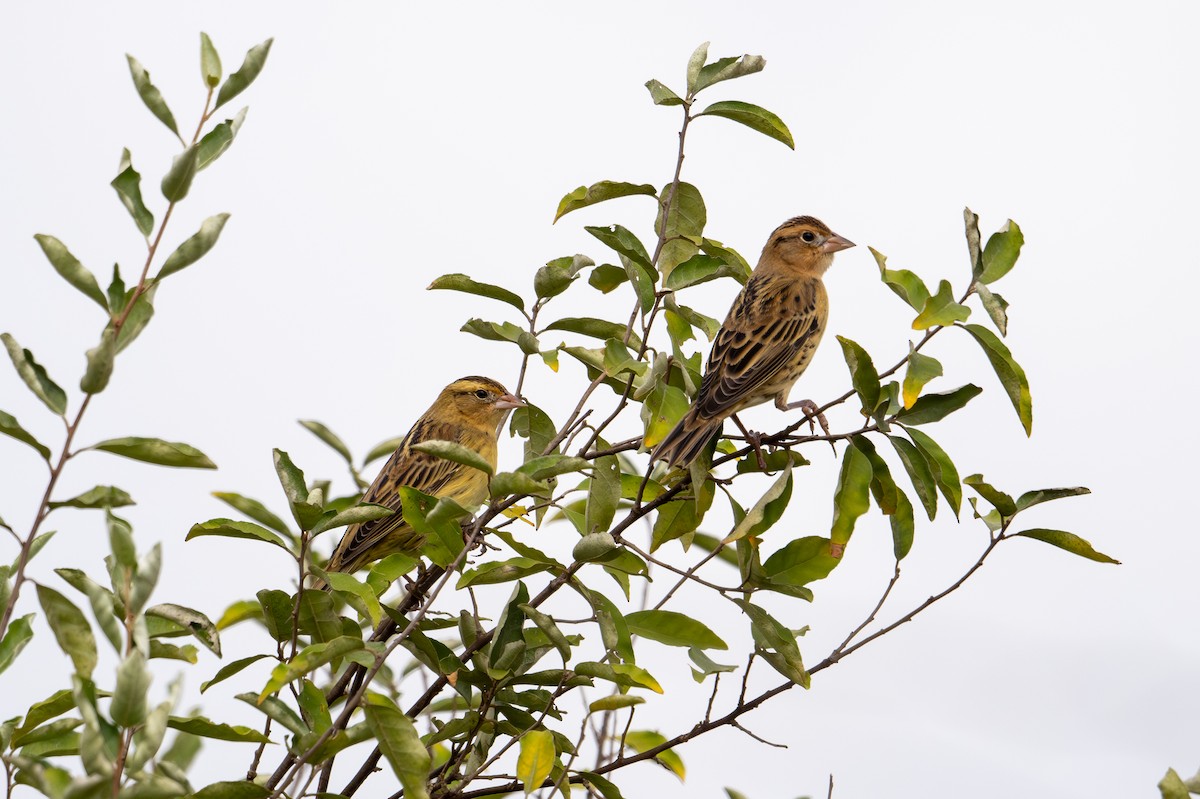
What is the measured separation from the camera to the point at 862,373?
4363 millimetres

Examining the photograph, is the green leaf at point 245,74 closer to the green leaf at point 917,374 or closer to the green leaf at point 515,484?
the green leaf at point 515,484

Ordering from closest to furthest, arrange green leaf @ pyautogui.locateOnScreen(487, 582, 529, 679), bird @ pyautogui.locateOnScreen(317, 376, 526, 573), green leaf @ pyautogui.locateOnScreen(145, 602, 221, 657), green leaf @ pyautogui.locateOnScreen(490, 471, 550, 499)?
green leaf @ pyautogui.locateOnScreen(145, 602, 221, 657) → green leaf @ pyautogui.locateOnScreen(490, 471, 550, 499) → green leaf @ pyautogui.locateOnScreen(487, 582, 529, 679) → bird @ pyautogui.locateOnScreen(317, 376, 526, 573)

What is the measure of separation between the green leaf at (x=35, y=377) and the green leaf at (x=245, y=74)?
0.74 m

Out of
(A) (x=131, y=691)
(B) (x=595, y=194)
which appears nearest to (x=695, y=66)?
(B) (x=595, y=194)

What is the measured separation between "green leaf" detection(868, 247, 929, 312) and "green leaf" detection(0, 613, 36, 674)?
115 inches

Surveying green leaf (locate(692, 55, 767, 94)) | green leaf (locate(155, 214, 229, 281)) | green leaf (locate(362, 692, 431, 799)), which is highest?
green leaf (locate(692, 55, 767, 94))

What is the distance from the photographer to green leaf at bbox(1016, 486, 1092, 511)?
13.9 feet

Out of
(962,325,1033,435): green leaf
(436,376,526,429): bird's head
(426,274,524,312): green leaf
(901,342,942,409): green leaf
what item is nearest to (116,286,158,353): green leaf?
(426,274,524,312): green leaf

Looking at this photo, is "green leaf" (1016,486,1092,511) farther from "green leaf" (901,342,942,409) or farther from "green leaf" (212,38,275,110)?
"green leaf" (212,38,275,110)

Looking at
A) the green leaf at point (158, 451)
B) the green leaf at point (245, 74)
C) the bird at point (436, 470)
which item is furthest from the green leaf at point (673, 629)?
the bird at point (436, 470)

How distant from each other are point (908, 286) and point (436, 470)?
454cm

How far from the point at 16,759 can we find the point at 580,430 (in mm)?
2662

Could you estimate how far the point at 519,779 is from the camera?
13.5 feet

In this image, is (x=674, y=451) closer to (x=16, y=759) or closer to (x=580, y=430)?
(x=580, y=430)
